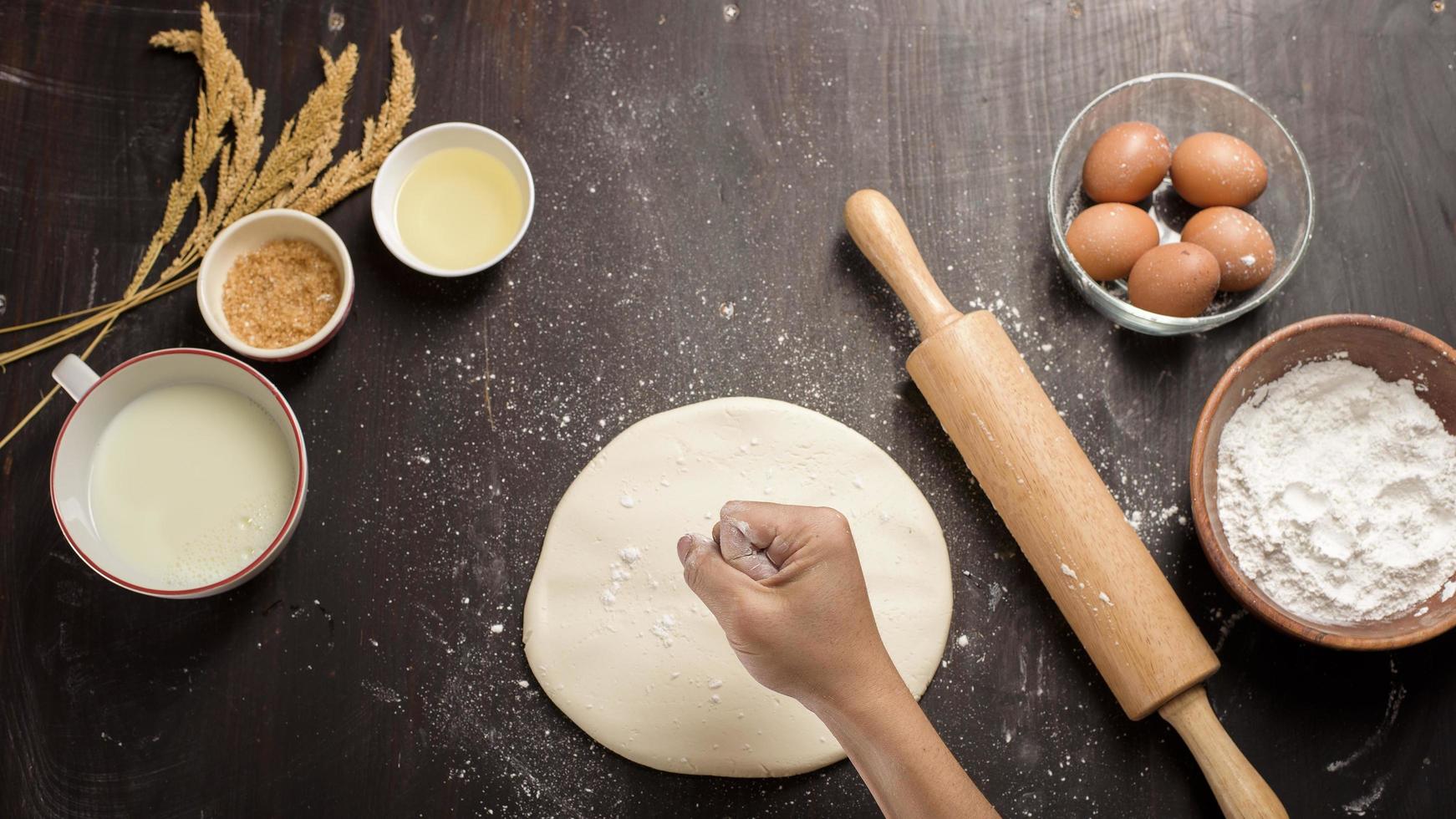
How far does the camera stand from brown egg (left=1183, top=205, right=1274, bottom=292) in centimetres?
126

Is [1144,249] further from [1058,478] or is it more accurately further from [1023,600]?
[1023,600]

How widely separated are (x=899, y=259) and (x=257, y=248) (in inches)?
38.0

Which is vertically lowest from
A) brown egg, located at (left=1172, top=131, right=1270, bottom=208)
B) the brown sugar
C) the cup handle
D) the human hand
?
the human hand

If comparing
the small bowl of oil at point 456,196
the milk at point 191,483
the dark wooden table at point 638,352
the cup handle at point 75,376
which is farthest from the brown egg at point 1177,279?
the cup handle at point 75,376

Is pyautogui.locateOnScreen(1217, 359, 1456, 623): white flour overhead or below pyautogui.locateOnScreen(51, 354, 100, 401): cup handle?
below

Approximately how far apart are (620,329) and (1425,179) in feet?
4.24

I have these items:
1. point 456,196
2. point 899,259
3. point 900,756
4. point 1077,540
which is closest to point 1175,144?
point 899,259

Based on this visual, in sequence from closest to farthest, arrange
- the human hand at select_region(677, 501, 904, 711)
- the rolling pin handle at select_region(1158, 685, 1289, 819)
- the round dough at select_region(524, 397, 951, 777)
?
the human hand at select_region(677, 501, 904, 711) < the rolling pin handle at select_region(1158, 685, 1289, 819) < the round dough at select_region(524, 397, 951, 777)

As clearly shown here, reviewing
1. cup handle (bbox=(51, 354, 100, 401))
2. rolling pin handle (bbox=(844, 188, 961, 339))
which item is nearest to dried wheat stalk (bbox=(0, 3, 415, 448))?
cup handle (bbox=(51, 354, 100, 401))

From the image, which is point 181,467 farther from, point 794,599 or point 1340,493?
point 1340,493

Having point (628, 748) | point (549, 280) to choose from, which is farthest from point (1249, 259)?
point (628, 748)

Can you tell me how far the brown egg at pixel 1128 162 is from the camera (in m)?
1.29

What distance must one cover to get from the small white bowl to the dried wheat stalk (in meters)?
0.06

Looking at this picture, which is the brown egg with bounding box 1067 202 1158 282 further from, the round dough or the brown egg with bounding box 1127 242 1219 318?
the round dough
